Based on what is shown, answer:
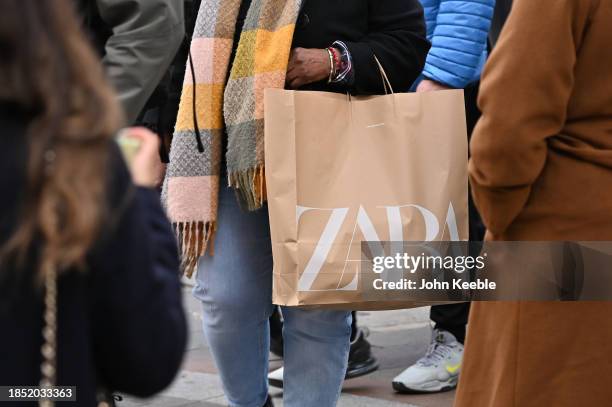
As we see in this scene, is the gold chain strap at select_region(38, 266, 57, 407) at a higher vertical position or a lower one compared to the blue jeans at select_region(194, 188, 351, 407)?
higher

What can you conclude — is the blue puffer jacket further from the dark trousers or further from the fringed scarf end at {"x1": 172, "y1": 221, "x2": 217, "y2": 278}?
the fringed scarf end at {"x1": 172, "y1": 221, "x2": 217, "y2": 278}

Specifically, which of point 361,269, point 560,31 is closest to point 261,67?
point 361,269

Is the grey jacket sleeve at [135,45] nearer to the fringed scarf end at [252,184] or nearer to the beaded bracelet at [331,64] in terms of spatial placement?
the fringed scarf end at [252,184]

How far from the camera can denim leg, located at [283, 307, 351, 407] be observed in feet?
11.3

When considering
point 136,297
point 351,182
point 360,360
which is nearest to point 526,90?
point 351,182

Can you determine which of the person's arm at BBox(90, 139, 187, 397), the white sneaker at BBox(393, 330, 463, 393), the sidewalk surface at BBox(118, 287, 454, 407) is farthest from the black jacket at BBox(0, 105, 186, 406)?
the white sneaker at BBox(393, 330, 463, 393)

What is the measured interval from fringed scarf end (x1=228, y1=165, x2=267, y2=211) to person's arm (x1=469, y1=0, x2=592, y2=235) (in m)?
0.76

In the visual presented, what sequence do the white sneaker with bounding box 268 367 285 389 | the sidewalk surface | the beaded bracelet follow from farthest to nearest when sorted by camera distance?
1. the white sneaker with bounding box 268 367 285 389
2. the sidewalk surface
3. the beaded bracelet

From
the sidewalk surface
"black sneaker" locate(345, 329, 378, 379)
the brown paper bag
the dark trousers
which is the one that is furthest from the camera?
"black sneaker" locate(345, 329, 378, 379)

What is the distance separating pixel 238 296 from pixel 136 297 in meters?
→ 1.87

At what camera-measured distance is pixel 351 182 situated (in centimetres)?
329

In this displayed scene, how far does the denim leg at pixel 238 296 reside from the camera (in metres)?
3.47

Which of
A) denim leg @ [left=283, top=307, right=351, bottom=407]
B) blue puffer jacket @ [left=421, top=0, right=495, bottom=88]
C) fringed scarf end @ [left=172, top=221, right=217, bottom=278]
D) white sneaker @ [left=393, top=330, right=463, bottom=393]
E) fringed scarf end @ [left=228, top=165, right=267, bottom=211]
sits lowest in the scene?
white sneaker @ [left=393, top=330, right=463, bottom=393]

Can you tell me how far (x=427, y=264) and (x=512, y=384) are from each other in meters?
0.56
